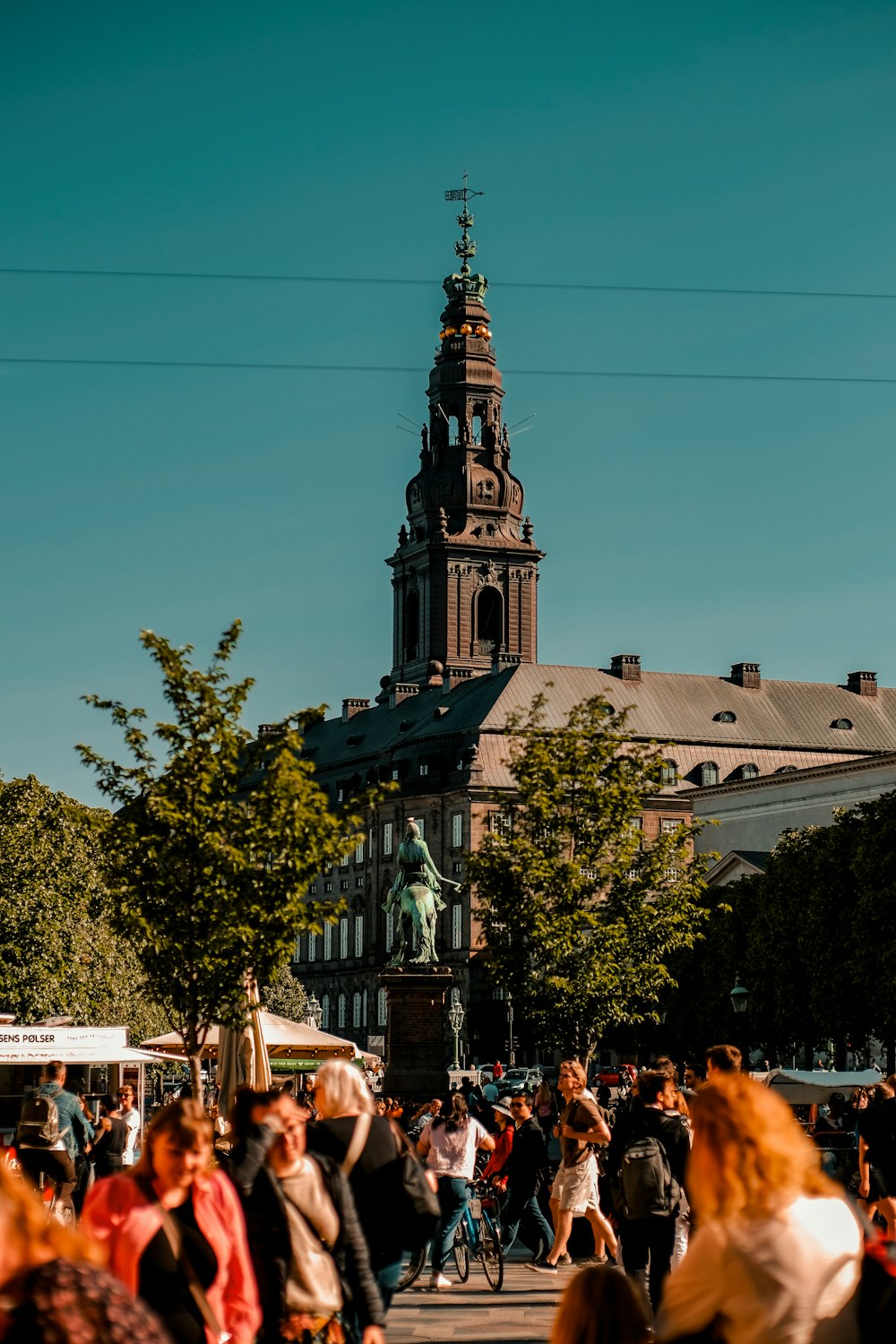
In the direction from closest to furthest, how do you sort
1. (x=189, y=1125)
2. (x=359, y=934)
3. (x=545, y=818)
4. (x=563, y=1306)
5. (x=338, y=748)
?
(x=563, y=1306) → (x=189, y=1125) → (x=545, y=818) → (x=359, y=934) → (x=338, y=748)

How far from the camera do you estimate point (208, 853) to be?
27109 millimetres

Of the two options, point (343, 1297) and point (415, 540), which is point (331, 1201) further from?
point (415, 540)

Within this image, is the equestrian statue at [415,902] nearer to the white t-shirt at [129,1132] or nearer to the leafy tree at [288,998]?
the white t-shirt at [129,1132]

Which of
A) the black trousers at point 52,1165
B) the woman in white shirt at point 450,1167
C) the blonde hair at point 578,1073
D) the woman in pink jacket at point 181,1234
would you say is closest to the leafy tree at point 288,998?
the black trousers at point 52,1165

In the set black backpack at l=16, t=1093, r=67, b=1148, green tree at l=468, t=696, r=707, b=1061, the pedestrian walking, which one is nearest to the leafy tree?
green tree at l=468, t=696, r=707, b=1061

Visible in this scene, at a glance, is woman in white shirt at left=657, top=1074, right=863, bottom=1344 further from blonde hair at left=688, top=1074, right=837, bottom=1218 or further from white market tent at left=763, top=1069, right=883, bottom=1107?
white market tent at left=763, top=1069, right=883, bottom=1107

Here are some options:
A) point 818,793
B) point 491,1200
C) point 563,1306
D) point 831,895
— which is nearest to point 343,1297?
point 563,1306

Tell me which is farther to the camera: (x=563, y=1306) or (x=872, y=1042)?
(x=872, y=1042)

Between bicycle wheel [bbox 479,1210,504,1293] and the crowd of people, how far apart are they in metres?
3.55

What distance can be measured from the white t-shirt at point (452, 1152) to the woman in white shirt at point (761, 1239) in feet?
43.6

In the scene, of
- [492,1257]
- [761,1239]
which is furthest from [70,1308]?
[492,1257]

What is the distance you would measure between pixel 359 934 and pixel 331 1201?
114 m

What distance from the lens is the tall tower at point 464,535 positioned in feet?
440

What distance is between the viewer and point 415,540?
13738 cm
